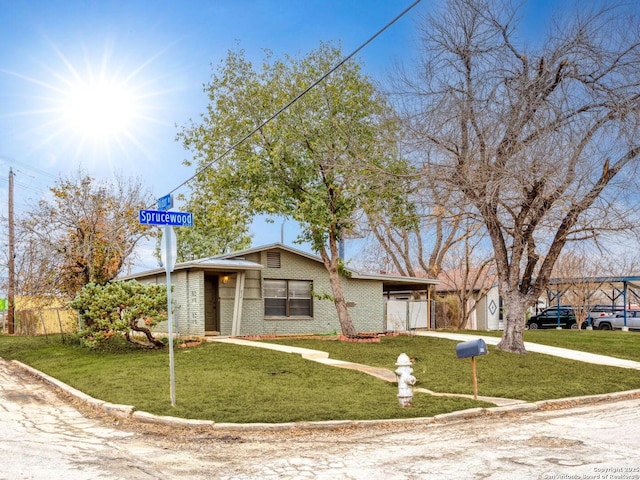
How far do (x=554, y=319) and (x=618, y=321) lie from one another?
13.6 ft

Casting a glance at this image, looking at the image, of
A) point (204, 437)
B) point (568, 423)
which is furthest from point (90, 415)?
point (568, 423)

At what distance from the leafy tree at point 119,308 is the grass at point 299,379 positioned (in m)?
0.64

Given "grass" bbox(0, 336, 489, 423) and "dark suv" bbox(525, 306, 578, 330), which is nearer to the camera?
"grass" bbox(0, 336, 489, 423)

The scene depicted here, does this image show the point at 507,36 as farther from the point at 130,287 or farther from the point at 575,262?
the point at 575,262

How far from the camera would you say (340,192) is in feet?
69.1

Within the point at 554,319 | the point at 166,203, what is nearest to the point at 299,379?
the point at 166,203

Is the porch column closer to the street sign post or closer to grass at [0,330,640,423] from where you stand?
grass at [0,330,640,423]

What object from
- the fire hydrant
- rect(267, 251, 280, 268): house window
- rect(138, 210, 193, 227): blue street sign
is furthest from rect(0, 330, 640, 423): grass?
rect(267, 251, 280, 268): house window

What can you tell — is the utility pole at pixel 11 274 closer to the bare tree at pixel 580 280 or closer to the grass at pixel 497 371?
the grass at pixel 497 371

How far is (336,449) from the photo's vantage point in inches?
290

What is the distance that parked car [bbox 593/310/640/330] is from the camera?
120ft

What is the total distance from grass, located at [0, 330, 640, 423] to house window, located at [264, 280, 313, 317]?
3.85 m

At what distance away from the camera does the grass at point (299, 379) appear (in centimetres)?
958

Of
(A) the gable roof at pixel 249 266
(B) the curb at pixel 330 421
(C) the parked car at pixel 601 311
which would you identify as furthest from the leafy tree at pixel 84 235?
(C) the parked car at pixel 601 311
